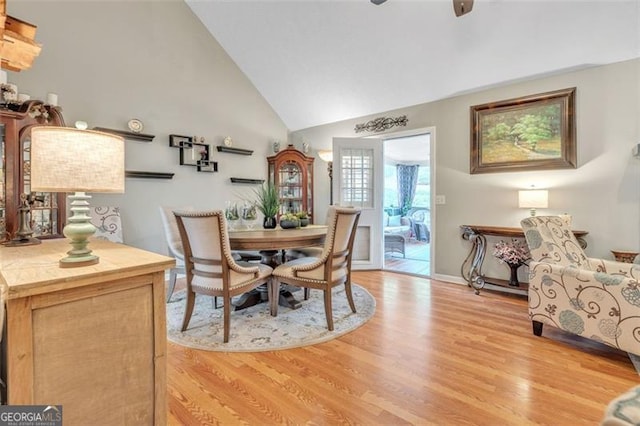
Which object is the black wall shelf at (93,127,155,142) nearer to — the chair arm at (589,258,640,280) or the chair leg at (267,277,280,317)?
the chair leg at (267,277,280,317)

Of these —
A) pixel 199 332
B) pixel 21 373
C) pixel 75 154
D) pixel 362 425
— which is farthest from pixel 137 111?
pixel 362 425

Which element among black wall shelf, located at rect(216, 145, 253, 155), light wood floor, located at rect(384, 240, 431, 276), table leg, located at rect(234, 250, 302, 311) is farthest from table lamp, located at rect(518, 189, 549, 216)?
black wall shelf, located at rect(216, 145, 253, 155)

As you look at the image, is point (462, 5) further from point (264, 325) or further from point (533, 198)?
point (264, 325)

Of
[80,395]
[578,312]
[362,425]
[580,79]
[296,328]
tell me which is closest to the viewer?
[80,395]

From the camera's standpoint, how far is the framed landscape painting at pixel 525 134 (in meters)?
3.17

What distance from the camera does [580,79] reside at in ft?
10.1

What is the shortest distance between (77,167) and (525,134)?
4.06 meters

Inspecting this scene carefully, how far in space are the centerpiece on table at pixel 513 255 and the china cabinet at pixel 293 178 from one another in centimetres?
300

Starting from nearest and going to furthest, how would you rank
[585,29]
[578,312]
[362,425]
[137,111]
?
1. [362,425]
2. [578,312]
3. [585,29]
4. [137,111]

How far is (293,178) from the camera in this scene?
5.26 meters

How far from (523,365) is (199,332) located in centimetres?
240

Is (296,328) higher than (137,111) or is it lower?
lower

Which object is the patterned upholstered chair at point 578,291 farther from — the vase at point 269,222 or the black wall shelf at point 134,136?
the black wall shelf at point 134,136

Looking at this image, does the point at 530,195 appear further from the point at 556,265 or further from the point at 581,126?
the point at 556,265
